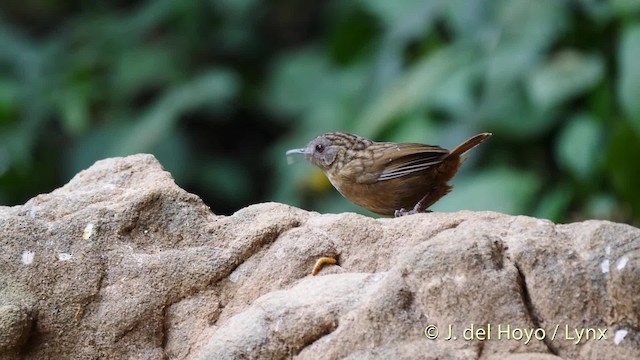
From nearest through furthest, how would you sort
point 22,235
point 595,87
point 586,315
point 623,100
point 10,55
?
point 586,315 → point 22,235 → point 623,100 → point 595,87 → point 10,55

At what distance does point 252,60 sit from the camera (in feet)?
31.5

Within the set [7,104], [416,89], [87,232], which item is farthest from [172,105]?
[87,232]

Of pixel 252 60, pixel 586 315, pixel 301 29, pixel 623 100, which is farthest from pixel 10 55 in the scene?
pixel 586 315

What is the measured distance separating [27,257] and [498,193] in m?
3.68

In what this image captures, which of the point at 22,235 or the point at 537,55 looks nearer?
the point at 22,235

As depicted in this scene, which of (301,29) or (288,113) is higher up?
(301,29)

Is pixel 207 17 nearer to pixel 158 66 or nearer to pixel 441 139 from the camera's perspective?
pixel 158 66

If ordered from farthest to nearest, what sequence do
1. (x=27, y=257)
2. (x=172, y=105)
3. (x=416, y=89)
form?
(x=172, y=105) → (x=416, y=89) → (x=27, y=257)

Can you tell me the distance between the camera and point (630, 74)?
593 cm

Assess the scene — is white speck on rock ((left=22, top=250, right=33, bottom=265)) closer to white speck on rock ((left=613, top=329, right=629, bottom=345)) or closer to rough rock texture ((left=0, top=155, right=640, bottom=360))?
rough rock texture ((left=0, top=155, right=640, bottom=360))

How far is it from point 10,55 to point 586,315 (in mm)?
7063

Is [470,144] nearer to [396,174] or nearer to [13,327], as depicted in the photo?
[396,174]

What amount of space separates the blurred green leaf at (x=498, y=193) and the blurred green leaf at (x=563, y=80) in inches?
19.4

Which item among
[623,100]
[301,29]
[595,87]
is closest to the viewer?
[623,100]
